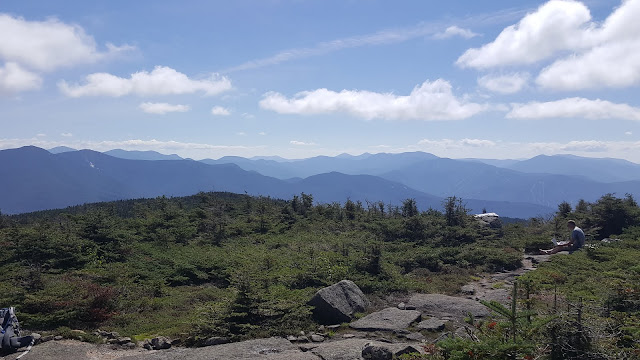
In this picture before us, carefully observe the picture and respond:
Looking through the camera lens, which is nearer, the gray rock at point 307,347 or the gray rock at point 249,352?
the gray rock at point 249,352

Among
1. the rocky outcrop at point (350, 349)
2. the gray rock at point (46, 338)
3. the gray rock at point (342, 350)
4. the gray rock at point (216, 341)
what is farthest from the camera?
the gray rock at point (46, 338)

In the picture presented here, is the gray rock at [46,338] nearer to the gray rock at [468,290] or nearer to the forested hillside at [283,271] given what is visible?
the forested hillside at [283,271]

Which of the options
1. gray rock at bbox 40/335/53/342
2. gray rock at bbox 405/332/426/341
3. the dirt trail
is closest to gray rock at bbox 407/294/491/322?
gray rock at bbox 405/332/426/341

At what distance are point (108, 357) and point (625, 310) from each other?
37.6 ft

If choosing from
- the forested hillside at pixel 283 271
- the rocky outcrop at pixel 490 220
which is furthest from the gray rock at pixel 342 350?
the rocky outcrop at pixel 490 220

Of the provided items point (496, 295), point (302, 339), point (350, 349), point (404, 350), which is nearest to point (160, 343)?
point (302, 339)

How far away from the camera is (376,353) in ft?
→ 24.6

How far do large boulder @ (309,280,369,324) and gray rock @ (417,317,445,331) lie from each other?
1.97 meters

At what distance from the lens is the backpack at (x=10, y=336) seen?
28.0 feet

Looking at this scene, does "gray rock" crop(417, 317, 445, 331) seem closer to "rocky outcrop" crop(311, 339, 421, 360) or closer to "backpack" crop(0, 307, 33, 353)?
"rocky outcrop" crop(311, 339, 421, 360)

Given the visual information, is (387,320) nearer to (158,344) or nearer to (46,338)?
(158,344)

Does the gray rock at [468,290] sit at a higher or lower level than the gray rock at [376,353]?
lower

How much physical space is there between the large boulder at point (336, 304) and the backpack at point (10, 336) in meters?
7.11

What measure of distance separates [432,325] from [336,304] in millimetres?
2647
